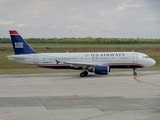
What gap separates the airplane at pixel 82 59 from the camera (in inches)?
1665

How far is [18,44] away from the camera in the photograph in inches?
1719

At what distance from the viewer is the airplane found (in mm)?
42294

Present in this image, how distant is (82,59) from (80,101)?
19.5m

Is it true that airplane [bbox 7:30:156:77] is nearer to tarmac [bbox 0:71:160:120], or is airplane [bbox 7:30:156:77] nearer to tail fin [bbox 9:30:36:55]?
tail fin [bbox 9:30:36:55]

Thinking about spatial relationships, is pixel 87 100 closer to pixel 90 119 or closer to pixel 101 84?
pixel 90 119

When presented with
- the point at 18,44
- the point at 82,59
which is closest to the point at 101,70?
the point at 82,59

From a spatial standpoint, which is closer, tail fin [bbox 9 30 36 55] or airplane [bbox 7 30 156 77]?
airplane [bbox 7 30 156 77]

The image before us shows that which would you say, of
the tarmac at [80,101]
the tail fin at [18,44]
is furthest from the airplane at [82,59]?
the tarmac at [80,101]

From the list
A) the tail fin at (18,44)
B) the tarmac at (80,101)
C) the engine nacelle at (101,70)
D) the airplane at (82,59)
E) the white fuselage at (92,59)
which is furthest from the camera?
the tail fin at (18,44)

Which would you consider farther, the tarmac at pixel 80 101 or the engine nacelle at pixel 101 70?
the engine nacelle at pixel 101 70

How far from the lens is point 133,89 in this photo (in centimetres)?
2989
